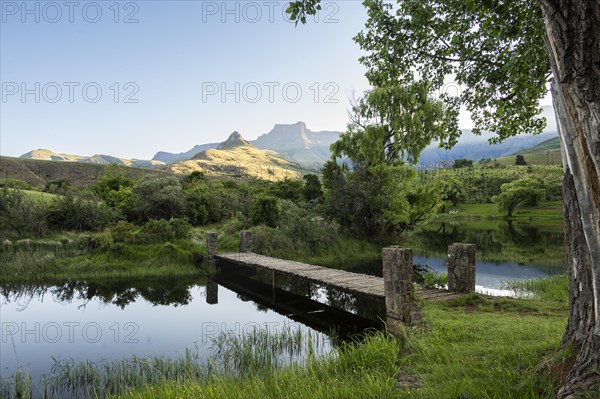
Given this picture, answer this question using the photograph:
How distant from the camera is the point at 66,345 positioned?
9.52 metres

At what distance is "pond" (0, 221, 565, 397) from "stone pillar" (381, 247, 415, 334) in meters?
1.82

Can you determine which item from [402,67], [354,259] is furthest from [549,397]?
[354,259]

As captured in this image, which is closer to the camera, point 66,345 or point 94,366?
point 94,366

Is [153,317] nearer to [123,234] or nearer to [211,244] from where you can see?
[211,244]

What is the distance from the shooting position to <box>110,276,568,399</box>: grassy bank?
389cm

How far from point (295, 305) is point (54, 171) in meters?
68.1

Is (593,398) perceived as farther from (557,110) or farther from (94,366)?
(94,366)

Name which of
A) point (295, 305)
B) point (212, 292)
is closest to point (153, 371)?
point (295, 305)

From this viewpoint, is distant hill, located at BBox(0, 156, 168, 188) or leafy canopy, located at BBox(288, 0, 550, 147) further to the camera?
distant hill, located at BBox(0, 156, 168, 188)

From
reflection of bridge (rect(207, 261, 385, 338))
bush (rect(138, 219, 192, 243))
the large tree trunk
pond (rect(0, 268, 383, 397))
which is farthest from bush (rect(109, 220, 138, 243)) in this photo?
the large tree trunk

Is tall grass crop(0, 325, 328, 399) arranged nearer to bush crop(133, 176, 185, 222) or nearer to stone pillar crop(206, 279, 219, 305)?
stone pillar crop(206, 279, 219, 305)

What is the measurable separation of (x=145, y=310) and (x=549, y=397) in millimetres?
11982

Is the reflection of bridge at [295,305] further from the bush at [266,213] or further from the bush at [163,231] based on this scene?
the bush at [266,213]

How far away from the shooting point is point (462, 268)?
9969 millimetres
